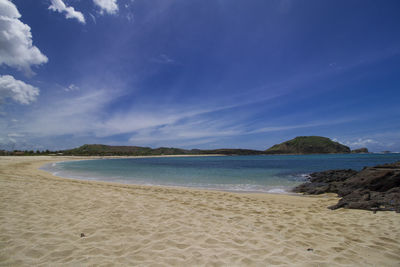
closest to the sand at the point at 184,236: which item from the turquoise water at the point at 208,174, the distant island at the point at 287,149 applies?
the turquoise water at the point at 208,174

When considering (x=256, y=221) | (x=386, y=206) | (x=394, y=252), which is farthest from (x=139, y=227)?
(x=386, y=206)

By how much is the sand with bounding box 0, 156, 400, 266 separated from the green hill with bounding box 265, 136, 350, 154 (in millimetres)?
188535

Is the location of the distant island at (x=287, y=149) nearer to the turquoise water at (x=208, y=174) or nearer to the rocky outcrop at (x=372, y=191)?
the turquoise water at (x=208, y=174)

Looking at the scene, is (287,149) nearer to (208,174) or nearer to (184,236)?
(208,174)

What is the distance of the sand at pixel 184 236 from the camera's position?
3.28 metres

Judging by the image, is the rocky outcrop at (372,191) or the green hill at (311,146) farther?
the green hill at (311,146)

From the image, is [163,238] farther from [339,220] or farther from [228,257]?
[339,220]

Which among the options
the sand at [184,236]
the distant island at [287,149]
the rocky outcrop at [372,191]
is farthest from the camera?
the distant island at [287,149]

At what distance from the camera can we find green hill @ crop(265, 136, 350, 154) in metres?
163

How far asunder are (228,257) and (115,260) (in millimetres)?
2061

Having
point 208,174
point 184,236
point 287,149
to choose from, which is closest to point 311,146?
point 287,149

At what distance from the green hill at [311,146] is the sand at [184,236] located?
189 m

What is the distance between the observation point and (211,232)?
4.53 m

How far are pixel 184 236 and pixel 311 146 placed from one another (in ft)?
637
